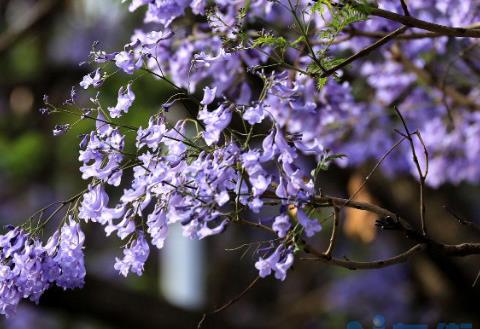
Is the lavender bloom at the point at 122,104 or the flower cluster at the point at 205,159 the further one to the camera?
the lavender bloom at the point at 122,104

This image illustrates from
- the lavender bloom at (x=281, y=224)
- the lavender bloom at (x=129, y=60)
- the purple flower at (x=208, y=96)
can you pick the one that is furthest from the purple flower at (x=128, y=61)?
the lavender bloom at (x=281, y=224)

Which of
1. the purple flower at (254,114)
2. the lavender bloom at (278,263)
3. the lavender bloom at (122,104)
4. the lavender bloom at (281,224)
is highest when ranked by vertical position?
the purple flower at (254,114)

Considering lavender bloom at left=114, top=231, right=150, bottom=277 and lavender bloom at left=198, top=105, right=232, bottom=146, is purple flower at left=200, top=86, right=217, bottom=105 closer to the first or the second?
lavender bloom at left=198, top=105, right=232, bottom=146

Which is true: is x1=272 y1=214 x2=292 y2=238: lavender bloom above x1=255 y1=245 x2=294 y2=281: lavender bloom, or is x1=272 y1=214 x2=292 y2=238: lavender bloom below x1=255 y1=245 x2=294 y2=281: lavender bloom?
above

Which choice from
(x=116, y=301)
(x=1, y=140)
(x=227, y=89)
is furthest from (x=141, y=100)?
(x=227, y=89)

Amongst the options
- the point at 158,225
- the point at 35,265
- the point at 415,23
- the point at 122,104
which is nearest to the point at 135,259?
the point at 158,225

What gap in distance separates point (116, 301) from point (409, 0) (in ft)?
7.53

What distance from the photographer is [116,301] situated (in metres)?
4.48

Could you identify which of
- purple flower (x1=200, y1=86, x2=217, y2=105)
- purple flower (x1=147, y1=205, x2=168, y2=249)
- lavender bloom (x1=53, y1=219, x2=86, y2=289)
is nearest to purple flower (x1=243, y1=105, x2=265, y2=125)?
purple flower (x1=200, y1=86, x2=217, y2=105)

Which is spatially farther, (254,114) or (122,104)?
(122,104)

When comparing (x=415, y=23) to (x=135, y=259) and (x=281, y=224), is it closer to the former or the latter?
(x=281, y=224)

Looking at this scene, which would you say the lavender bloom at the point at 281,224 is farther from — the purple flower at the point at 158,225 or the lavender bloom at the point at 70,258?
the lavender bloom at the point at 70,258

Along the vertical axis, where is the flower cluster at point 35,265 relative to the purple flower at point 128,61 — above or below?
below

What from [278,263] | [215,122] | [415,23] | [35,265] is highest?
[415,23]
